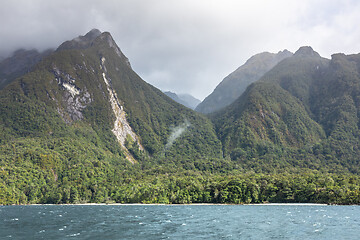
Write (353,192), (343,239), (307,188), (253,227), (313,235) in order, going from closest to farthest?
1. (343,239)
2. (313,235)
3. (253,227)
4. (353,192)
5. (307,188)

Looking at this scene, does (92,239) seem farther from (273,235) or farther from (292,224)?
(292,224)

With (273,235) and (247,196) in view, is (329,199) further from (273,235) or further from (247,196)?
(273,235)

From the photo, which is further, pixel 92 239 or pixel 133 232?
pixel 133 232

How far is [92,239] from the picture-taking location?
68.6 meters

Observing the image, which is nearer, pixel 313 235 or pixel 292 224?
pixel 313 235

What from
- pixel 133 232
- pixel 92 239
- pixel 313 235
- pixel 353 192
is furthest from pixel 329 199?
pixel 92 239

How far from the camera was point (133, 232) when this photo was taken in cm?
7888

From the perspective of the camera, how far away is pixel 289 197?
19350cm

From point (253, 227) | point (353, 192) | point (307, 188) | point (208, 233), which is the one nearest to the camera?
point (208, 233)

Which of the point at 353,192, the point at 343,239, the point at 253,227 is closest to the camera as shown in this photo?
the point at 343,239

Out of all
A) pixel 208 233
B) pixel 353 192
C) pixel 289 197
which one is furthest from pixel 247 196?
pixel 208 233

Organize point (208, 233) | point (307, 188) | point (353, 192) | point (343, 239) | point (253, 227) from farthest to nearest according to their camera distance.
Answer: point (307, 188)
point (353, 192)
point (253, 227)
point (208, 233)
point (343, 239)

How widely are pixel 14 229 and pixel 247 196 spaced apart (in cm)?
14507

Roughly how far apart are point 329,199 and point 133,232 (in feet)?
456
